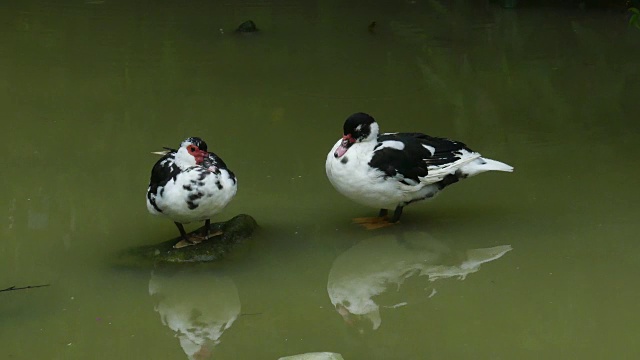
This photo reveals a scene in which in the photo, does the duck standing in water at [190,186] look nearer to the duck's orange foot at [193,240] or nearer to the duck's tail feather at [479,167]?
the duck's orange foot at [193,240]

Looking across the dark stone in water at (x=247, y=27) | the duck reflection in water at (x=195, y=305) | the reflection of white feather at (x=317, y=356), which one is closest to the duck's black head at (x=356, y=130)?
the duck reflection in water at (x=195, y=305)

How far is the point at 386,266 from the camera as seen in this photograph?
18.6 feet

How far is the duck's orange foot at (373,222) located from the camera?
6147mm

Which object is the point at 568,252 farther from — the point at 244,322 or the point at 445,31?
the point at 445,31

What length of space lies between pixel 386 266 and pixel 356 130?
2.78 feet

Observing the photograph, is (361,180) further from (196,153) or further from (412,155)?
(196,153)

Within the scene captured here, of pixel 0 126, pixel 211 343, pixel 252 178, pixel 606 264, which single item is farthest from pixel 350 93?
pixel 211 343

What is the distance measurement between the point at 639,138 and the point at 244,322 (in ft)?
12.0

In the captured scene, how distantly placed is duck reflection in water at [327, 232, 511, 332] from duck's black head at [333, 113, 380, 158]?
559 millimetres

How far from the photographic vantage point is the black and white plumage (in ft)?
19.5

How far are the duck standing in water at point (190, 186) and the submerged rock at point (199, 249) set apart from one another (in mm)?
90

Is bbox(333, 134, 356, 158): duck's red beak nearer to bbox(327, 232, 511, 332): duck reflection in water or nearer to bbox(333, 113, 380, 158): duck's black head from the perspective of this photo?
bbox(333, 113, 380, 158): duck's black head

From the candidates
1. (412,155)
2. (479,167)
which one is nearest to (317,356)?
(412,155)

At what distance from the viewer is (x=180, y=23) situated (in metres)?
10.6
